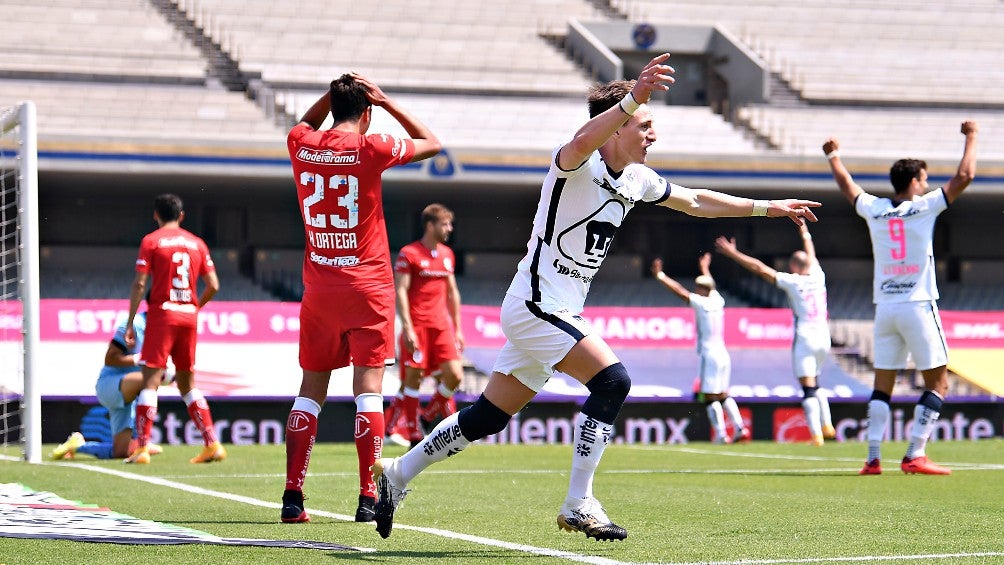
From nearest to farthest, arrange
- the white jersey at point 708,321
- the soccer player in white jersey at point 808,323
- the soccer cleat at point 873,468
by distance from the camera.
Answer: the soccer cleat at point 873,468 → the soccer player in white jersey at point 808,323 → the white jersey at point 708,321

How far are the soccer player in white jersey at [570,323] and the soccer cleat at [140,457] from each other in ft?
19.5

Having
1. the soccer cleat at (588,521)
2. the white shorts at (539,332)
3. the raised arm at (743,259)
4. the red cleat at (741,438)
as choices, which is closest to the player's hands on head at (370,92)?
the white shorts at (539,332)

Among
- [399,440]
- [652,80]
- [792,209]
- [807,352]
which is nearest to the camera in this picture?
[652,80]

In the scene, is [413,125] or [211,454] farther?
[211,454]

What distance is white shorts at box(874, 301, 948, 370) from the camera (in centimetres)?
991

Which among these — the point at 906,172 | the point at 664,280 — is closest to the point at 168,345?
the point at 906,172

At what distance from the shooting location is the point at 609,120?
543 cm

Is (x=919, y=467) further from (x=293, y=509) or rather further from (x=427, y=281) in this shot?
(x=427, y=281)

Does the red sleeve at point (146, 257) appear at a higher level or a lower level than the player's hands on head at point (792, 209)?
higher

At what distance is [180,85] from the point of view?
31.0 meters

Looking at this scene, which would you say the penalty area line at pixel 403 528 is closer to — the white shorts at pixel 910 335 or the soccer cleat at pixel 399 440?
the soccer cleat at pixel 399 440

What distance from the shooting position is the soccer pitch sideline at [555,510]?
5.41m

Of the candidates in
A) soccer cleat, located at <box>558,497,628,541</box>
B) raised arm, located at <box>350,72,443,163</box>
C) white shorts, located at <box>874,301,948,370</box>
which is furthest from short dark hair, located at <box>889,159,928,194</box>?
soccer cleat, located at <box>558,497,628,541</box>

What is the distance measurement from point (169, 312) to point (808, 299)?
26.9 ft
